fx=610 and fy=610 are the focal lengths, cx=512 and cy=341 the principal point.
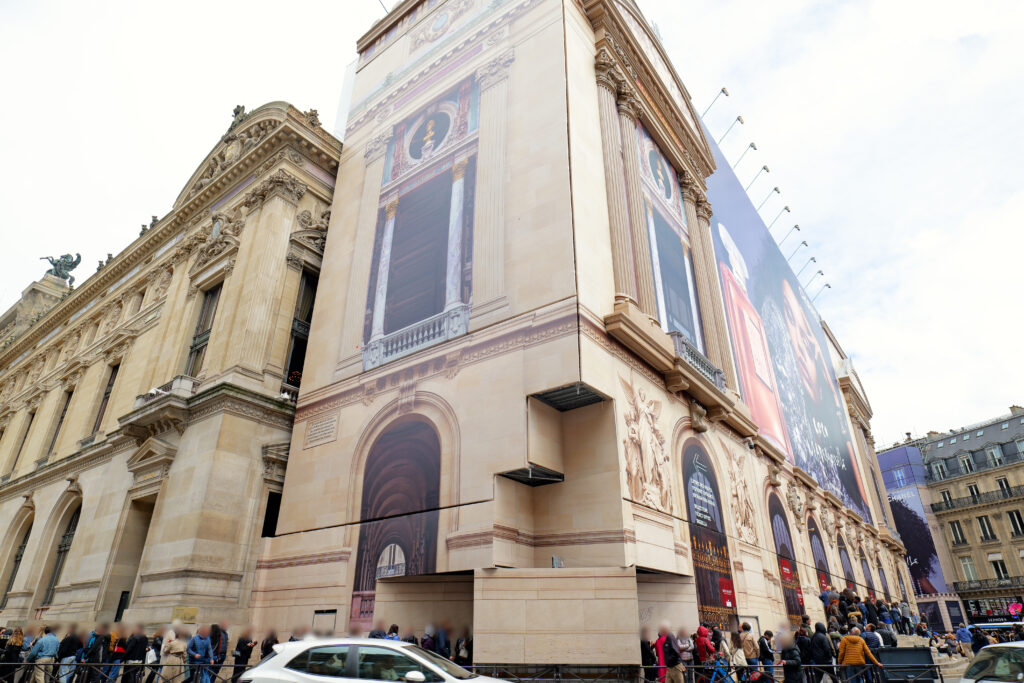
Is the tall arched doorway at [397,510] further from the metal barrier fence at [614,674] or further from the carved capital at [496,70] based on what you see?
the carved capital at [496,70]

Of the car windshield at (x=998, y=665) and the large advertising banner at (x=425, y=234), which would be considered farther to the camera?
the large advertising banner at (x=425, y=234)

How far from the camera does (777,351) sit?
33938 mm

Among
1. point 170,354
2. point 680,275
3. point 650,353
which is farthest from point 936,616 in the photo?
point 170,354

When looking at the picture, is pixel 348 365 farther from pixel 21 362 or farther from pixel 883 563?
pixel 883 563

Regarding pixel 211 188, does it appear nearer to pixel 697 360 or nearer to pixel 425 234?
pixel 425 234

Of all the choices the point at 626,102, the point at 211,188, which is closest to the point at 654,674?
the point at 626,102

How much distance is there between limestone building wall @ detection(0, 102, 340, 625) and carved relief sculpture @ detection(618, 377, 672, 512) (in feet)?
37.8

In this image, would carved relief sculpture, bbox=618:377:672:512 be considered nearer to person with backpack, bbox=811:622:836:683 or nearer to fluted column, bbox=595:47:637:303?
fluted column, bbox=595:47:637:303

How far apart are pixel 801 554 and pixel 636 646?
17.5m

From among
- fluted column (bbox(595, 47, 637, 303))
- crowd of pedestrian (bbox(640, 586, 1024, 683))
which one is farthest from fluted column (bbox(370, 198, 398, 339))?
crowd of pedestrian (bbox(640, 586, 1024, 683))

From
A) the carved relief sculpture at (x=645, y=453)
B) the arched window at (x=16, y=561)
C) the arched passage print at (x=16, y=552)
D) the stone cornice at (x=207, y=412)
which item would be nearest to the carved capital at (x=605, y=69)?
the carved relief sculpture at (x=645, y=453)

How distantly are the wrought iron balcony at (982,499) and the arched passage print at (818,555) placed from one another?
38561mm

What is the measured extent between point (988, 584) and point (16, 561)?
69485mm

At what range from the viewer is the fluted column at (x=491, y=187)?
55.2ft
